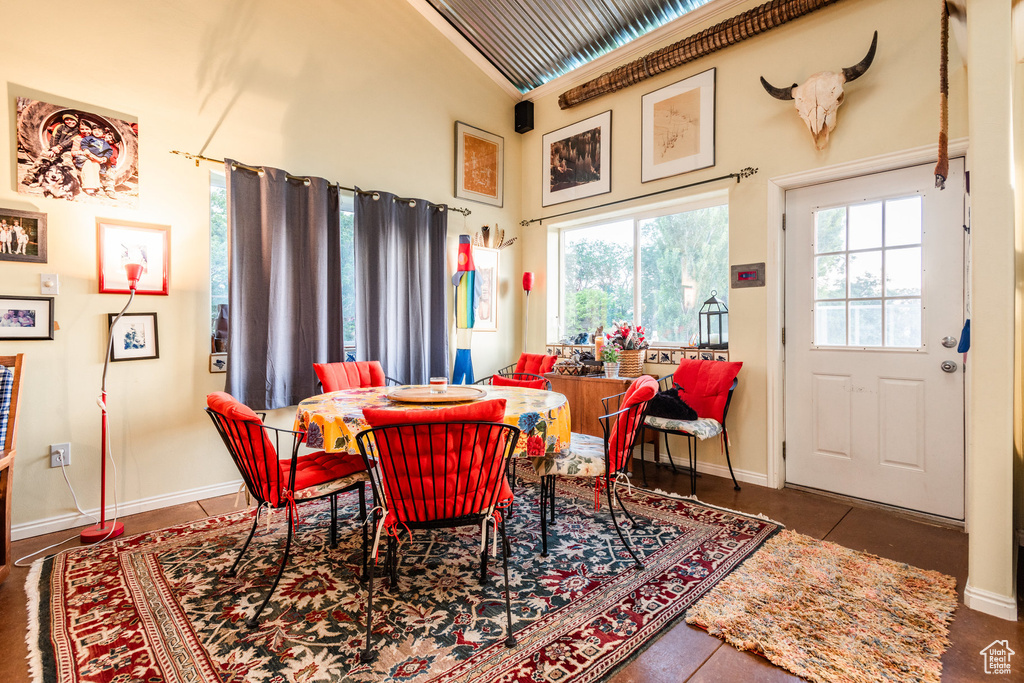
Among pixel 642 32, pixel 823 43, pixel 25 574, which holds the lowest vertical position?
pixel 25 574

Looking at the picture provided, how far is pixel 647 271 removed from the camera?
434 cm

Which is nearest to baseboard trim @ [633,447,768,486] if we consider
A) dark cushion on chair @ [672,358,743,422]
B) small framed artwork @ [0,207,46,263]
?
dark cushion on chair @ [672,358,743,422]

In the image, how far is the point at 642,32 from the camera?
414cm

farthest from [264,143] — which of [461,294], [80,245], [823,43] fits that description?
[823,43]

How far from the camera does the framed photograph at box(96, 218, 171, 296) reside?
9.37 ft

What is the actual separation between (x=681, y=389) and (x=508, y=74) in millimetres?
3662

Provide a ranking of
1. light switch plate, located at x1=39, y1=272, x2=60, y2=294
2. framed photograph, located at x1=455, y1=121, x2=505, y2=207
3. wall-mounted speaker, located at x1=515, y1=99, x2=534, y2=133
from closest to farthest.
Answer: light switch plate, located at x1=39, y1=272, x2=60, y2=294 → framed photograph, located at x1=455, y1=121, x2=505, y2=207 → wall-mounted speaker, located at x1=515, y1=99, x2=534, y2=133

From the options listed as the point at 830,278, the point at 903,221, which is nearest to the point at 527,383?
the point at 830,278

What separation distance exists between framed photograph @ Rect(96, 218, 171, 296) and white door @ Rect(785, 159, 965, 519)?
4.29m

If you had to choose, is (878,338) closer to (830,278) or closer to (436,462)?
(830,278)

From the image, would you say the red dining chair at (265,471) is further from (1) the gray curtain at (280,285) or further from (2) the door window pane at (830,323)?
(2) the door window pane at (830,323)

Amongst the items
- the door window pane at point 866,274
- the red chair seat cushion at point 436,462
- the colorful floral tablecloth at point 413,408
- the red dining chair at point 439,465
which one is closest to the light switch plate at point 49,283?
the colorful floral tablecloth at point 413,408

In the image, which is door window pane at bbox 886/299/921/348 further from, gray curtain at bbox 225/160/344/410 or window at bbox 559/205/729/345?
gray curtain at bbox 225/160/344/410

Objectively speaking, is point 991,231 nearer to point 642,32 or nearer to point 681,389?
point 681,389
